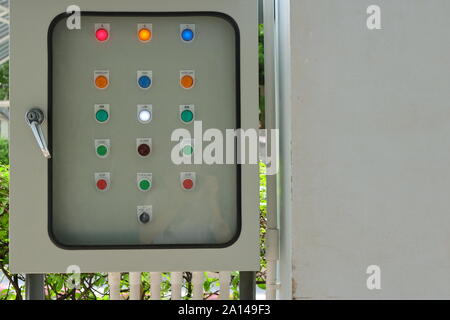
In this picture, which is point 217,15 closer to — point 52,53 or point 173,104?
point 173,104

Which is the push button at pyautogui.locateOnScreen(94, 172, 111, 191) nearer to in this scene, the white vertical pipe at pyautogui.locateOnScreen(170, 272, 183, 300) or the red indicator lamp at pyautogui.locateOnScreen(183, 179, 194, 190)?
the red indicator lamp at pyautogui.locateOnScreen(183, 179, 194, 190)

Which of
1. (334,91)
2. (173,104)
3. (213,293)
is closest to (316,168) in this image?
(334,91)

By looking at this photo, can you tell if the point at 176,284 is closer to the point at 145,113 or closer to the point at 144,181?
the point at 144,181

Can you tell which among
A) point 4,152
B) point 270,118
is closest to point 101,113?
point 270,118

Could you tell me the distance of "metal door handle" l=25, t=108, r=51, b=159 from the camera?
1.20m

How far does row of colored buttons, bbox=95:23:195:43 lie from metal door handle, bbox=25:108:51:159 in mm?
249

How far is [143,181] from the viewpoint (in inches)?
51.3

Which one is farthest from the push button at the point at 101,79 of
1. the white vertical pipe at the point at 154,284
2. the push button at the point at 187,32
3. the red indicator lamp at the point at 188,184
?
the white vertical pipe at the point at 154,284

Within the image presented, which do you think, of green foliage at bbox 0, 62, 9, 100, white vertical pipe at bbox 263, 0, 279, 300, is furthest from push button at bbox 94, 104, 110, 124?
green foliage at bbox 0, 62, 9, 100

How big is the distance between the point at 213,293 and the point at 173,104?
2.64 feet

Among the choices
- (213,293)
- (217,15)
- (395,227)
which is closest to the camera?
(395,227)

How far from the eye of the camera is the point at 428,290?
1125 millimetres

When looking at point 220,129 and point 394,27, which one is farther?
point 220,129

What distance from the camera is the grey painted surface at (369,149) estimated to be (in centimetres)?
112
